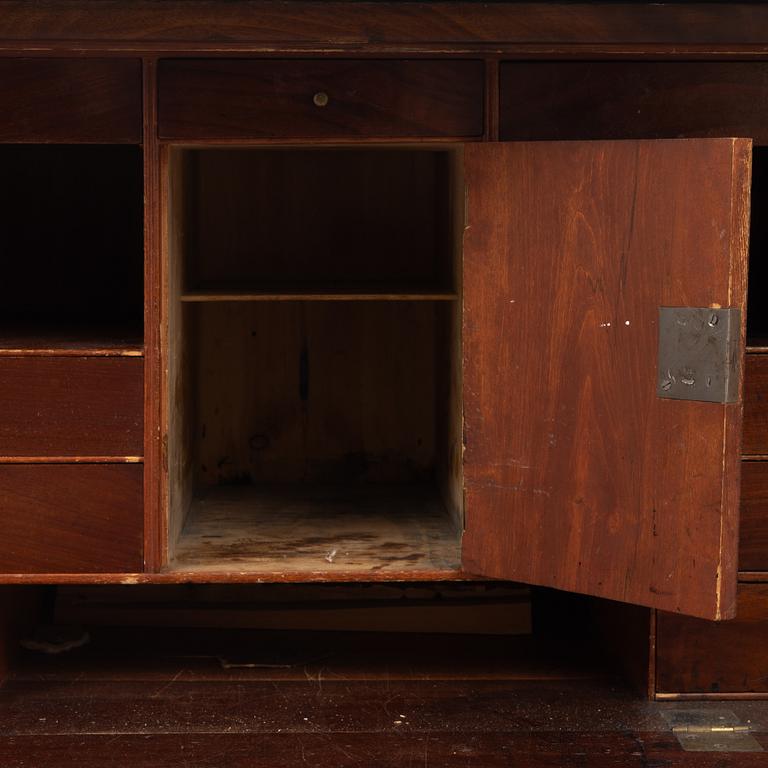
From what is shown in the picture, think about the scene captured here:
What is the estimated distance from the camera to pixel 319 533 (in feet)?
8.33

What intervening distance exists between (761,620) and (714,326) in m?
0.73

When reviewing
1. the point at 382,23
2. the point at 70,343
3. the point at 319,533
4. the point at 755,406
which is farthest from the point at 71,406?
the point at 755,406

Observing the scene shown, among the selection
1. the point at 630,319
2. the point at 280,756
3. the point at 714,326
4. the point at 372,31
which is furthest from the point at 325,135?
the point at 280,756

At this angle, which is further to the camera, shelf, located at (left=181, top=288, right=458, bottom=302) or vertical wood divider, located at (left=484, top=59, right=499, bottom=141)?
shelf, located at (left=181, top=288, right=458, bottom=302)

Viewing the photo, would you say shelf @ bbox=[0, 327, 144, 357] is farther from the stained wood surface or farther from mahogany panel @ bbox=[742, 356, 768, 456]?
mahogany panel @ bbox=[742, 356, 768, 456]

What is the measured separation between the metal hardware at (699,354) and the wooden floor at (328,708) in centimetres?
70

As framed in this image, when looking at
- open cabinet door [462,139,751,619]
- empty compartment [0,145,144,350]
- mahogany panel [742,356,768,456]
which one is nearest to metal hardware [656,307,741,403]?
open cabinet door [462,139,751,619]

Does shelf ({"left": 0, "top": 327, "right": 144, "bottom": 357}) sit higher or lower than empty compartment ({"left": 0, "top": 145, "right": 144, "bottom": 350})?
lower

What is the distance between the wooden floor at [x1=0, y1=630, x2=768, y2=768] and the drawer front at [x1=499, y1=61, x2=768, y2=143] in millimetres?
1136

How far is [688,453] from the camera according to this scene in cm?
194

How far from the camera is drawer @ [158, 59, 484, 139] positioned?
2148mm

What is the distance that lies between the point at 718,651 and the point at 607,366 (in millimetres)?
700

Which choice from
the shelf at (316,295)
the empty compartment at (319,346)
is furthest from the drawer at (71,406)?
the empty compartment at (319,346)

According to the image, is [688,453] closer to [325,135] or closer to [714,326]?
[714,326]
